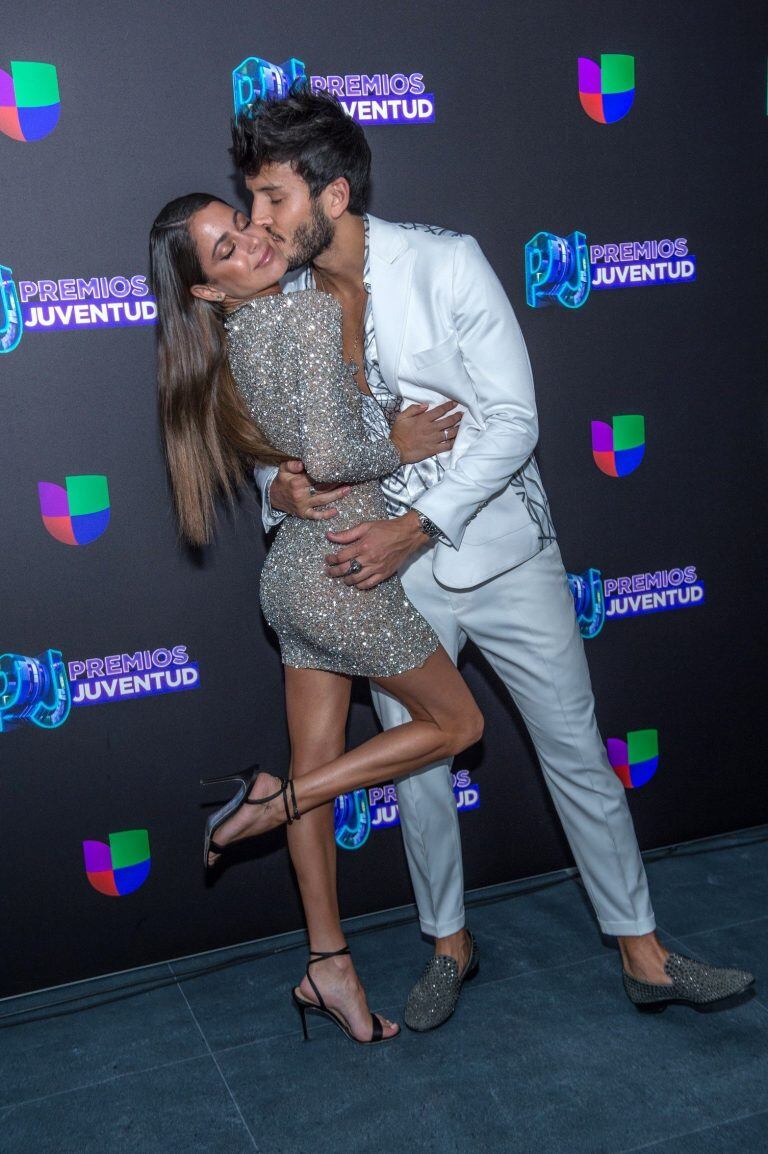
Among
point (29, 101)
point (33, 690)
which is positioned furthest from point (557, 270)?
point (33, 690)

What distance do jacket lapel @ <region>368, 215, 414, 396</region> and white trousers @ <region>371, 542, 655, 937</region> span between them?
1.51ft

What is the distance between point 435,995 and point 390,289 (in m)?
1.57

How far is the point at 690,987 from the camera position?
8.07ft

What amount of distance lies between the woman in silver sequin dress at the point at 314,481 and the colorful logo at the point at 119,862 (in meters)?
0.53

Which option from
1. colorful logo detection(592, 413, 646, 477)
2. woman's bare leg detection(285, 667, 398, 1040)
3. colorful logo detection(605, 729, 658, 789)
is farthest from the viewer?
colorful logo detection(605, 729, 658, 789)

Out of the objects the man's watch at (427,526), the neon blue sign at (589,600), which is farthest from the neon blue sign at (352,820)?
the man's watch at (427,526)

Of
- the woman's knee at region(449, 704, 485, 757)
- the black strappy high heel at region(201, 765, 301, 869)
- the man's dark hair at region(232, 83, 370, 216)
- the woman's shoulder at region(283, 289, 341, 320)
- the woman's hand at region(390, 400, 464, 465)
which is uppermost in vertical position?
the man's dark hair at region(232, 83, 370, 216)

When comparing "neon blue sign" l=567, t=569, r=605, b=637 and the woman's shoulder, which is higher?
the woman's shoulder

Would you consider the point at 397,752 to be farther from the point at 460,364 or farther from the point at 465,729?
the point at 460,364

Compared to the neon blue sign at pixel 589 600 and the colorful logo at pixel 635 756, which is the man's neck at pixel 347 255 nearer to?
the neon blue sign at pixel 589 600

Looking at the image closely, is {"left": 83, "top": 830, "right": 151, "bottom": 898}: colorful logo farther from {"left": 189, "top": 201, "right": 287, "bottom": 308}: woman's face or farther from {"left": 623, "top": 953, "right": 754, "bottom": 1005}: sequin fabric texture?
{"left": 189, "top": 201, "right": 287, "bottom": 308}: woman's face

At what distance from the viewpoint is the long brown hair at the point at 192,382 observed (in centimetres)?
212

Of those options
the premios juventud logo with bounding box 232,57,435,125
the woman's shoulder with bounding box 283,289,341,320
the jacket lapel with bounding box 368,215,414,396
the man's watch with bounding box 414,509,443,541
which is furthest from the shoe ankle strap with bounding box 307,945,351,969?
the premios juventud logo with bounding box 232,57,435,125

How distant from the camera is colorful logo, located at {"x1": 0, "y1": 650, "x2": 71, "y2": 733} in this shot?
8.83ft
